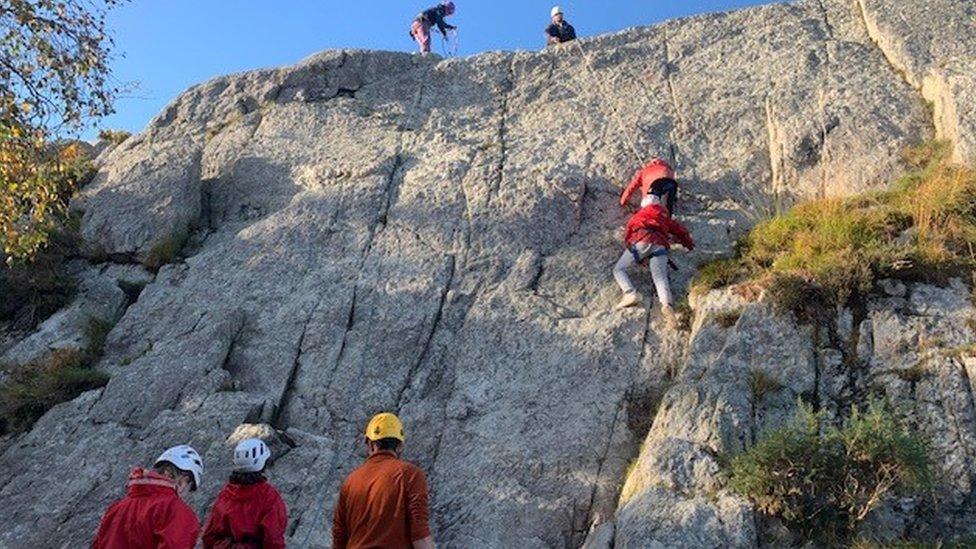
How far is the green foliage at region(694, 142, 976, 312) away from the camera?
9.88 m

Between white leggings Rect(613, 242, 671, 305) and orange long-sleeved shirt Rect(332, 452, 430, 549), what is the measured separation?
4936mm

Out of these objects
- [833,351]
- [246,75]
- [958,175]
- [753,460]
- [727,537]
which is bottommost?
[727,537]

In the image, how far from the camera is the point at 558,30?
1789 centimetres

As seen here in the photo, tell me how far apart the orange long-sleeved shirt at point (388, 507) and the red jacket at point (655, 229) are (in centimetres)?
536

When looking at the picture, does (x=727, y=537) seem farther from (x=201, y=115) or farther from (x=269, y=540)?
(x=201, y=115)

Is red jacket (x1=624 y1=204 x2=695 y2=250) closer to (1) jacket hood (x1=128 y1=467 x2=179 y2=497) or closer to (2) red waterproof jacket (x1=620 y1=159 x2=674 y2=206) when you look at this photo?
(2) red waterproof jacket (x1=620 y1=159 x2=674 y2=206)

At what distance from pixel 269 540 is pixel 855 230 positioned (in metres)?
7.19

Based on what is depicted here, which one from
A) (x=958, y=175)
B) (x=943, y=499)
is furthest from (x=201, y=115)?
(x=943, y=499)

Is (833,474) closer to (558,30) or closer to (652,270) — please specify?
(652,270)

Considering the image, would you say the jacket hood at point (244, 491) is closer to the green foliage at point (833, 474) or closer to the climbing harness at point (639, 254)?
the green foliage at point (833, 474)

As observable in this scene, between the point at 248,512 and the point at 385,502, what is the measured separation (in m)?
1.38

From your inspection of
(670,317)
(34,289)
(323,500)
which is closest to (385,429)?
(323,500)

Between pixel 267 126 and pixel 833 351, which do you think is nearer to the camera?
pixel 833 351

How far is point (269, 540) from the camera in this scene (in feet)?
24.9
